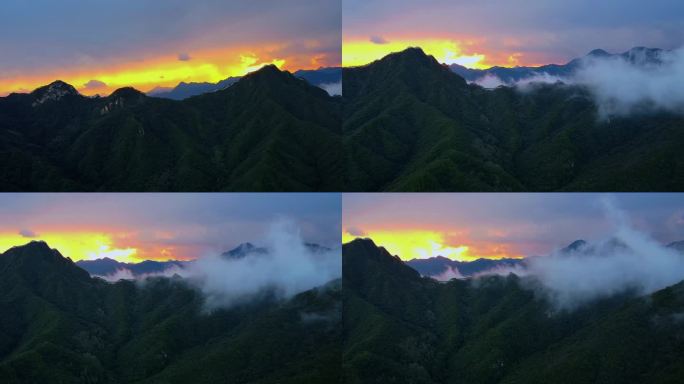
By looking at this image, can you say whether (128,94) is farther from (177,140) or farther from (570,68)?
(570,68)

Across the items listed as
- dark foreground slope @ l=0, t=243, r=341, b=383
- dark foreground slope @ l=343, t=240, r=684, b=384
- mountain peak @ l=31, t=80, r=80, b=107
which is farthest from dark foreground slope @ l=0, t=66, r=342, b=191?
dark foreground slope @ l=343, t=240, r=684, b=384

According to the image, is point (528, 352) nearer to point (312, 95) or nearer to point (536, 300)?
point (536, 300)

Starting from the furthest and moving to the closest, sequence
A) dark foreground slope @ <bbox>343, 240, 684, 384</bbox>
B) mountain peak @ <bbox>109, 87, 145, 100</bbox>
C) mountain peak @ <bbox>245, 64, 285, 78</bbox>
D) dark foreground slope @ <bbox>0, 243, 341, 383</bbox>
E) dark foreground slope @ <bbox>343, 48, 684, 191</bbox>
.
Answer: mountain peak @ <bbox>109, 87, 145, 100</bbox> → dark foreground slope @ <bbox>343, 48, 684, 191</bbox> → mountain peak @ <bbox>245, 64, 285, 78</bbox> → dark foreground slope @ <bbox>0, 243, 341, 383</bbox> → dark foreground slope @ <bbox>343, 240, 684, 384</bbox>

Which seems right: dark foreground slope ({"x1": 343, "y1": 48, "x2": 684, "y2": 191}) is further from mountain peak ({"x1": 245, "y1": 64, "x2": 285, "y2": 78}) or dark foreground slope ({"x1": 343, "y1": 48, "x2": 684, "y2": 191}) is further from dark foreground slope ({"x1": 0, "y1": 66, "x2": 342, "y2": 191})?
mountain peak ({"x1": 245, "y1": 64, "x2": 285, "y2": 78})

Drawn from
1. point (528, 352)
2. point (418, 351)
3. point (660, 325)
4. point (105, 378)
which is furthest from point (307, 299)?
point (660, 325)

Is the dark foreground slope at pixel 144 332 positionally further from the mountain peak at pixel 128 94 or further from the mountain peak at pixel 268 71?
the mountain peak at pixel 128 94

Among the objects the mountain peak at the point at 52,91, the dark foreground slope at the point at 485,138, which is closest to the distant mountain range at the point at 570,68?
the dark foreground slope at the point at 485,138

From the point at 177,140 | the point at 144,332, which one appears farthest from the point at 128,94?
the point at 144,332

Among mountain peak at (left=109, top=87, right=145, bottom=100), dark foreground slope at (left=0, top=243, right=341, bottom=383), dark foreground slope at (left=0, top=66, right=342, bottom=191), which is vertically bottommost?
dark foreground slope at (left=0, top=243, right=341, bottom=383)
